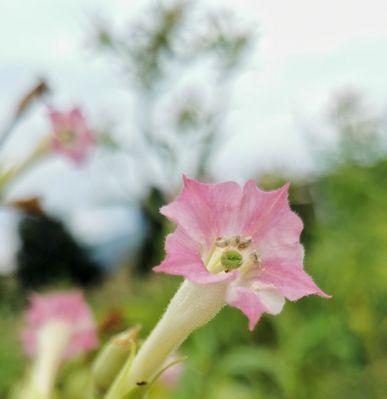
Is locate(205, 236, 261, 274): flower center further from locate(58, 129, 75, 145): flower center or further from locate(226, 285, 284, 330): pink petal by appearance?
locate(58, 129, 75, 145): flower center

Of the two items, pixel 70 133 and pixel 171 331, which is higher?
pixel 171 331

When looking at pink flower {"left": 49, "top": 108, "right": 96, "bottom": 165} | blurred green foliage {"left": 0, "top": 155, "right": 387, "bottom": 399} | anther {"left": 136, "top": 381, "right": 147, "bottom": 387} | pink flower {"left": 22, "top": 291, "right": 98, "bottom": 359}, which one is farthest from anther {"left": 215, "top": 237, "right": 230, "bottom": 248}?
blurred green foliage {"left": 0, "top": 155, "right": 387, "bottom": 399}

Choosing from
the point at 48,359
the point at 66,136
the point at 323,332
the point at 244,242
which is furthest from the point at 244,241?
the point at 323,332

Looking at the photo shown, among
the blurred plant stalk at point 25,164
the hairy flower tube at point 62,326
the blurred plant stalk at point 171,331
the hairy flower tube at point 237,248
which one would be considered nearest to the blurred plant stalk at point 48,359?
the hairy flower tube at point 62,326

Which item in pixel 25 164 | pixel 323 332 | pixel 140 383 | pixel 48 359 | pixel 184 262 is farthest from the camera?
pixel 323 332

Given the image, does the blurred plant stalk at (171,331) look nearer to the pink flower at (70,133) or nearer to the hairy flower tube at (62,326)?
the hairy flower tube at (62,326)

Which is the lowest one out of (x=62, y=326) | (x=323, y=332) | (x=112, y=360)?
(x=323, y=332)

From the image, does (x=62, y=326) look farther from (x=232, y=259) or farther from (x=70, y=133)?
(x=232, y=259)
